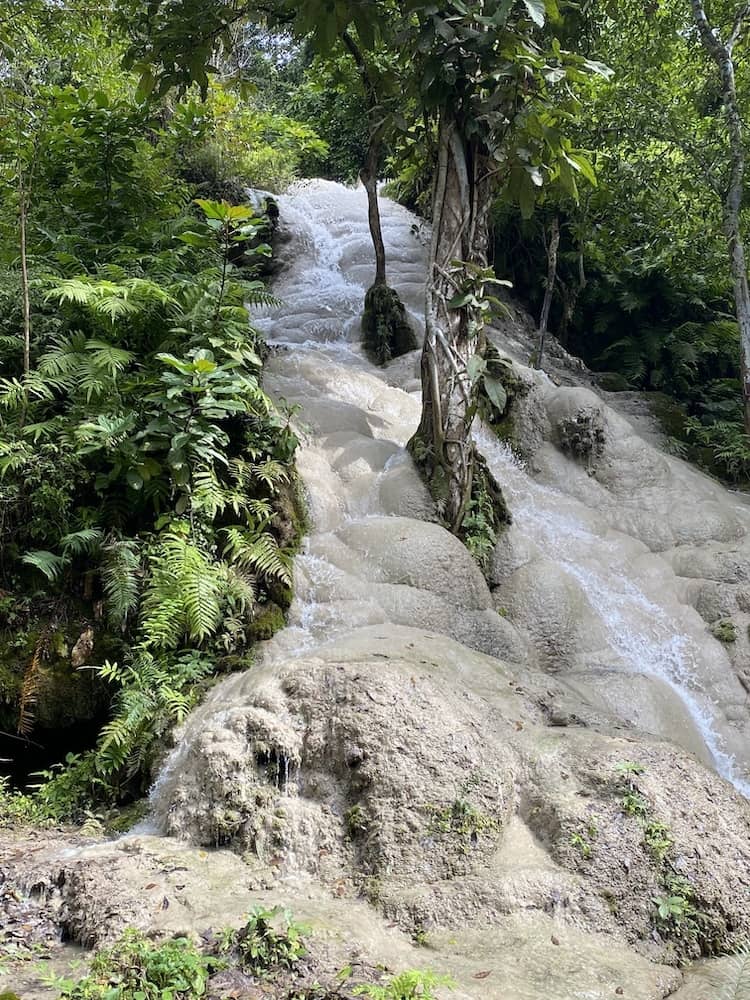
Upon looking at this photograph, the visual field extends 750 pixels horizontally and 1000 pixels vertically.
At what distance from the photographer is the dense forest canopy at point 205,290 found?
198 inches

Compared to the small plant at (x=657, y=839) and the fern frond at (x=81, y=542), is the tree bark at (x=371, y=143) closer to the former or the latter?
the fern frond at (x=81, y=542)

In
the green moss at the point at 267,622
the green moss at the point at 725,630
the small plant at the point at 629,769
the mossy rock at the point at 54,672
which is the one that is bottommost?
the mossy rock at the point at 54,672

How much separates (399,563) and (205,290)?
2823 mm

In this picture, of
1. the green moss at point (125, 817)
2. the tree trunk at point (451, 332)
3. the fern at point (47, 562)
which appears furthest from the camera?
the tree trunk at point (451, 332)

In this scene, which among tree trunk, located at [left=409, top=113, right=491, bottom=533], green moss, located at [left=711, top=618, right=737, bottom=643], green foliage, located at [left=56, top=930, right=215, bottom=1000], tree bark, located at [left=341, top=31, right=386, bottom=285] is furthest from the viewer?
tree bark, located at [left=341, top=31, right=386, bottom=285]

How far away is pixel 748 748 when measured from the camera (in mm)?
5578

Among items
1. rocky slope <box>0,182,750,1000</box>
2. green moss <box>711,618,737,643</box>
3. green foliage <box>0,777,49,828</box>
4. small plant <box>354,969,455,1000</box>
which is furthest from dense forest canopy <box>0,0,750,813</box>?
small plant <box>354,969,455,1000</box>

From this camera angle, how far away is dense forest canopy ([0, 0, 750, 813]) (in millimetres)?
5039

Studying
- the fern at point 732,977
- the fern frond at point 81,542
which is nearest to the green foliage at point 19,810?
the fern frond at point 81,542

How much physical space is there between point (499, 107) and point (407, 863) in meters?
6.26

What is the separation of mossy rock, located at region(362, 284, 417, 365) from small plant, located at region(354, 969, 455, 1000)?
8627mm

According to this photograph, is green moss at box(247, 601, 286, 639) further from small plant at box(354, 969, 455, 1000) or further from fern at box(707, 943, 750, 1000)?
fern at box(707, 943, 750, 1000)

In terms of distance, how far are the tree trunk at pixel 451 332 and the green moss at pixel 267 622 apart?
206cm

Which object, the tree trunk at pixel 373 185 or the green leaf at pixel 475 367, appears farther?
the tree trunk at pixel 373 185
